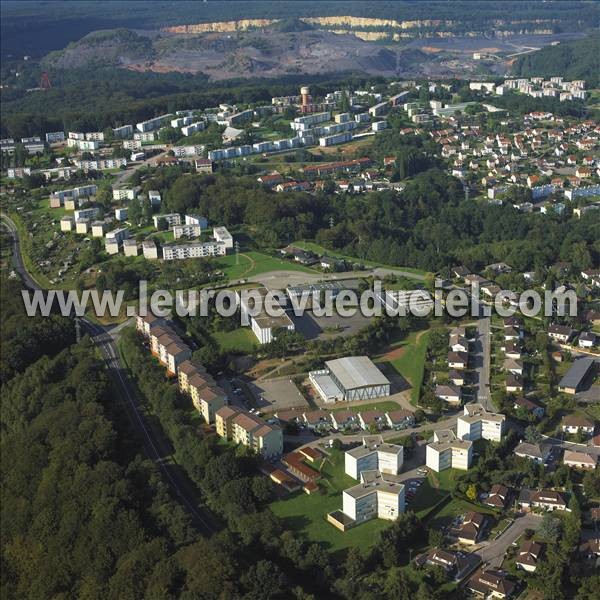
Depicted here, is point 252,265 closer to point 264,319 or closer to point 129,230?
point 264,319

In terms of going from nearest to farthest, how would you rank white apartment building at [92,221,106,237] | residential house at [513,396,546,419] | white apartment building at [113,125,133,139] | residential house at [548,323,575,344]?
1. residential house at [513,396,546,419]
2. residential house at [548,323,575,344]
3. white apartment building at [92,221,106,237]
4. white apartment building at [113,125,133,139]

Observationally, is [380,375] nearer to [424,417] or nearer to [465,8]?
[424,417]

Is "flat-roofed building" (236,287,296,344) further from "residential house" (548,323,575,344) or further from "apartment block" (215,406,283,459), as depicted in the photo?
"residential house" (548,323,575,344)

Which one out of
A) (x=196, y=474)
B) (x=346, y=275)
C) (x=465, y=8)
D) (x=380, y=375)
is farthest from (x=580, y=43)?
(x=196, y=474)

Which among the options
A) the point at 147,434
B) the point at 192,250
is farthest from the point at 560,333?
the point at 192,250

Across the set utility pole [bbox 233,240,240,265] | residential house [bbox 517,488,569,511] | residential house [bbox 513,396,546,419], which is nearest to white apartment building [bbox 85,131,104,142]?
utility pole [bbox 233,240,240,265]
